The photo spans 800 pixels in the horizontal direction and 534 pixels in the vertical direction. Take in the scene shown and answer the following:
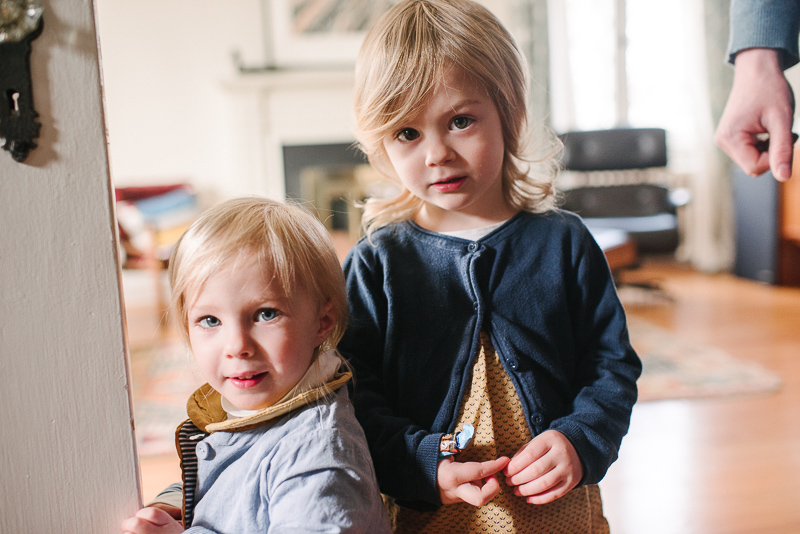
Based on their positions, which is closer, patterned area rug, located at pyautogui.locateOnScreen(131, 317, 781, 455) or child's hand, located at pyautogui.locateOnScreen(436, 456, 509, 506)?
child's hand, located at pyautogui.locateOnScreen(436, 456, 509, 506)

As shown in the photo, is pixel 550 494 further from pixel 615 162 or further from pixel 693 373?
pixel 615 162

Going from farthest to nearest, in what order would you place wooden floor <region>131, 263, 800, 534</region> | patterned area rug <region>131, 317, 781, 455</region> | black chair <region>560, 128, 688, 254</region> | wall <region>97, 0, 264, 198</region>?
wall <region>97, 0, 264, 198</region>
black chair <region>560, 128, 688, 254</region>
patterned area rug <region>131, 317, 781, 455</region>
wooden floor <region>131, 263, 800, 534</region>

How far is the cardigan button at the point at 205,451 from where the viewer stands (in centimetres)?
74

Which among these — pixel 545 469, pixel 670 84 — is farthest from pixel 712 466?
pixel 670 84

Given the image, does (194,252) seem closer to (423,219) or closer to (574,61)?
(423,219)

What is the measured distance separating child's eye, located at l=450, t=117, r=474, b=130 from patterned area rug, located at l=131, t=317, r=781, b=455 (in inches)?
57.6

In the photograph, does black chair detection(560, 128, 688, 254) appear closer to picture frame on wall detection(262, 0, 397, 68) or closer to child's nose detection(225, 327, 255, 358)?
picture frame on wall detection(262, 0, 397, 68)

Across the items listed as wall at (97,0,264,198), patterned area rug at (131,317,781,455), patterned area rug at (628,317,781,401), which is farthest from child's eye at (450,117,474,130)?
wall at (97,0,264,198)

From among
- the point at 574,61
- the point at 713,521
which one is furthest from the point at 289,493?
the point at 574,61

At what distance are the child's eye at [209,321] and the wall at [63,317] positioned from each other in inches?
3.4

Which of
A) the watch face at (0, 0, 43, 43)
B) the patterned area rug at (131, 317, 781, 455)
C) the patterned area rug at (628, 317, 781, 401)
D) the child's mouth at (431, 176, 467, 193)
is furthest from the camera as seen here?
the patterned area rug at (628, 317, 781, 401)

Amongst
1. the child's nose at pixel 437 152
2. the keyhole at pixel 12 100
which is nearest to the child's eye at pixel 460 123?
the child's nose at pixel 437 152

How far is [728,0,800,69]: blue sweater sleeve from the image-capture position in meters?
0.82

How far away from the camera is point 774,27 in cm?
82
